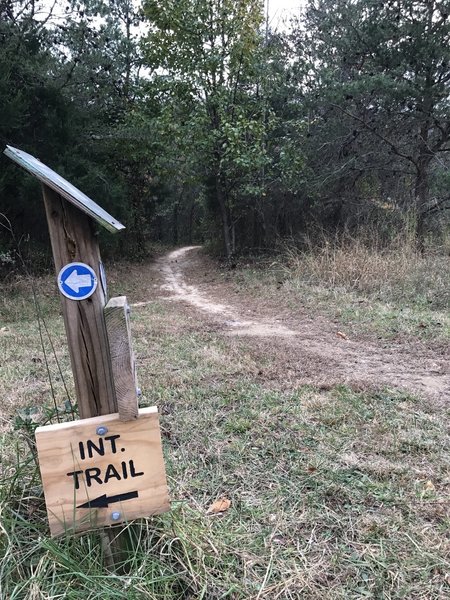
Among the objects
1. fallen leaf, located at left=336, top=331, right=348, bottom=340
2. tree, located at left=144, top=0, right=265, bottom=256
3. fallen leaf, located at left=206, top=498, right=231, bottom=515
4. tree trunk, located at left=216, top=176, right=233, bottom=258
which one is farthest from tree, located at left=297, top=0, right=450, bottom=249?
fallen leaf, located at left=206, top=498, right=231, bottom=515

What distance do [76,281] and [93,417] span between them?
0.48m

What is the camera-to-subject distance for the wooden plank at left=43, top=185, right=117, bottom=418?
1.40 meters

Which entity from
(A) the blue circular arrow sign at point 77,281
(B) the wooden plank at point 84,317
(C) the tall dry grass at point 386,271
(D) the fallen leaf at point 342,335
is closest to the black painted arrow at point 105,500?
(B) the wooden plank at point 84,317

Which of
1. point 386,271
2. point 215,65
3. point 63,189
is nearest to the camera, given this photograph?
point 63,189

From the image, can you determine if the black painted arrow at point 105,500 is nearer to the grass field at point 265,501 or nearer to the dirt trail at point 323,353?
the grass field at point 265,501

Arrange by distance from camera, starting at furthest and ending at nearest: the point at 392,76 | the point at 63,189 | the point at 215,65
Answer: the point at 215,65
the point at 392,76
the point at 63,189

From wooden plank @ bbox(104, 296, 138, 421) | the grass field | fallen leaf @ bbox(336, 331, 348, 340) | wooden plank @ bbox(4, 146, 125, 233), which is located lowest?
fallen leaf @ bbox(336, 331, 348, 340)

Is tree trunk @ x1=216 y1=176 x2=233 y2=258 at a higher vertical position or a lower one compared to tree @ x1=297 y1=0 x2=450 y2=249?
lower

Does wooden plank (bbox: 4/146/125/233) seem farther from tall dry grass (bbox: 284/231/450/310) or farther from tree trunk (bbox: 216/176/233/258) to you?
tree trunk (bbox: 216/176/233/258)

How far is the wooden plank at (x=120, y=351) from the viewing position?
139 centimetres

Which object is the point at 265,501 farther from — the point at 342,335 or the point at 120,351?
the point at 342,335

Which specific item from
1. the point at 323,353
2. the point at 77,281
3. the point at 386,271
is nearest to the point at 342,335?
the point at 323,353

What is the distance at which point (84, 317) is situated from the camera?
4.72 ft

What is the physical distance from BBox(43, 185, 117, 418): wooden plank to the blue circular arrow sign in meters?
0.02
